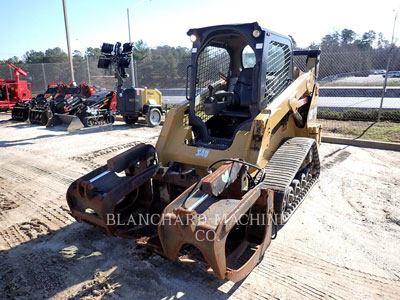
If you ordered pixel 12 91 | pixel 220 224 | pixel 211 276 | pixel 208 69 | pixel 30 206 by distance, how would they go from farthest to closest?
1. pixel 12 91
2. pixel 208 69
3. pixel 30 206
4. pixel 211 276
5. pixel 220 224

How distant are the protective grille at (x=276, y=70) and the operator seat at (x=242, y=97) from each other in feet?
1.08

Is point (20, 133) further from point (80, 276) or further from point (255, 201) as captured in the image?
point (255, 201)

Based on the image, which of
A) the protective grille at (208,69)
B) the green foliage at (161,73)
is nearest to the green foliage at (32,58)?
the green foliage at (161,73)

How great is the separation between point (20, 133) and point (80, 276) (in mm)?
9009

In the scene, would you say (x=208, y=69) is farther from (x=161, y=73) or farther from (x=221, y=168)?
(x=161, y=73)

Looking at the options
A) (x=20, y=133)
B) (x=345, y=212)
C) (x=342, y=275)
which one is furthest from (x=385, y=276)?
(x=20, y=133)

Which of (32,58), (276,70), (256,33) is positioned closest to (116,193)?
(256,33)

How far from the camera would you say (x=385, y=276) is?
291cm

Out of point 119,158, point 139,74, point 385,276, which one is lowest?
point 385,276

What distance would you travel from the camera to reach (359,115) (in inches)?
394

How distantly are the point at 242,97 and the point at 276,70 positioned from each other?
1.94 ft

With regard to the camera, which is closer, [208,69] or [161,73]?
[208,69]

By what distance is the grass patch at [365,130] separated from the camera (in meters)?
7.91

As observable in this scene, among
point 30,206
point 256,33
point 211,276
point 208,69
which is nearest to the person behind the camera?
point 211,276
